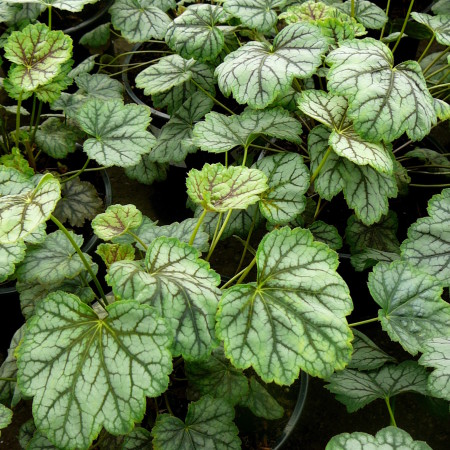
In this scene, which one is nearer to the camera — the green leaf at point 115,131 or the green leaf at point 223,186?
the green leaf at point 223,186

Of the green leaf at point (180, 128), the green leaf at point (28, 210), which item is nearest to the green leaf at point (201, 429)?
the green leaf at point (28, 210)

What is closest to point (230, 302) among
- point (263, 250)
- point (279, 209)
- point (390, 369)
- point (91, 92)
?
point (263, 250)

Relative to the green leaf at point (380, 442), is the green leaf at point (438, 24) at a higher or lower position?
higher

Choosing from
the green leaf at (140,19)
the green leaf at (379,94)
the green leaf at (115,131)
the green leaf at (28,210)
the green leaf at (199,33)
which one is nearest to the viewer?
the green leaf at (28,210)

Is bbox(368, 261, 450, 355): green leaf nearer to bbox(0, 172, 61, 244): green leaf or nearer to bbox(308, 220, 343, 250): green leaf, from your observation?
bbox(308, 220, 343, 250): green leaf

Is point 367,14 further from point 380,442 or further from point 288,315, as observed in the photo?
point 380,442

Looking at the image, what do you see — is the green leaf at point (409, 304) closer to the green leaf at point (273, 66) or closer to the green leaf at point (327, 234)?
the green leaf at point (327, 234)

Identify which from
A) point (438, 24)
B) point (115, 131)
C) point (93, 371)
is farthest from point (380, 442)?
point (438, 24)

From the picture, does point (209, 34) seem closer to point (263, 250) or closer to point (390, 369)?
point (263, 250)
